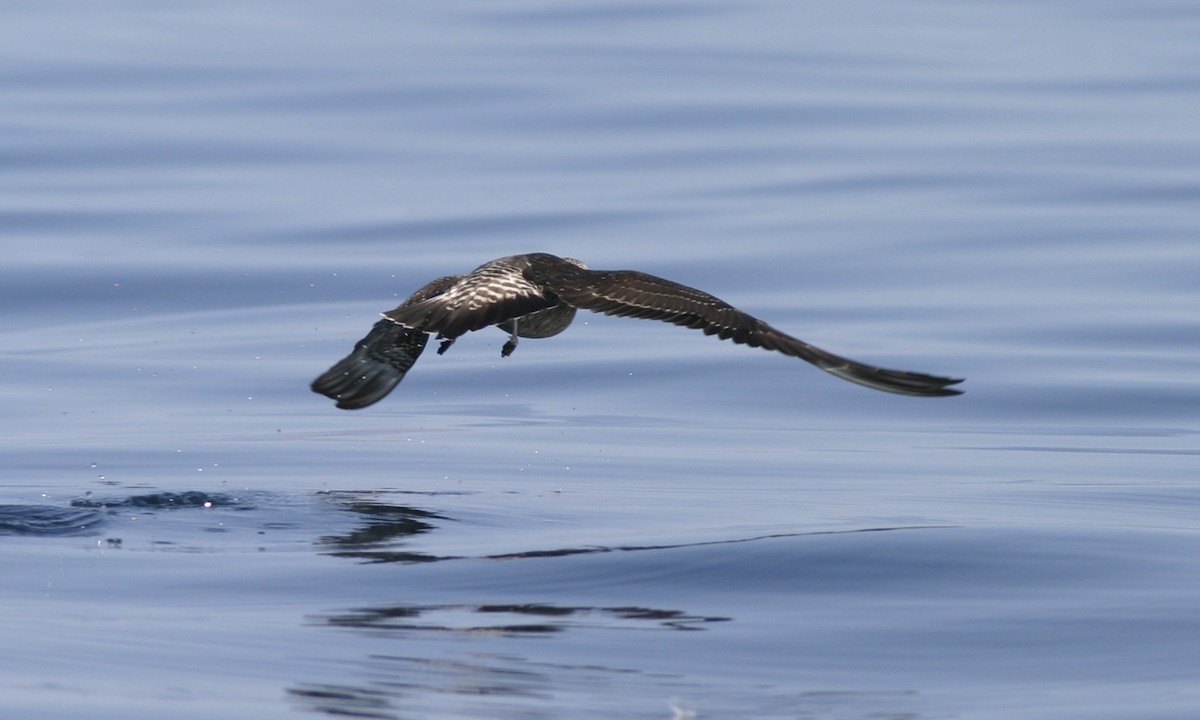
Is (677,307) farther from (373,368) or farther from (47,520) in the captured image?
(47,520)

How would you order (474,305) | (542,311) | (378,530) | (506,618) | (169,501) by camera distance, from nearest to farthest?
(506,618)
(474,305)
(378,530)
(542,311)
(169,501)

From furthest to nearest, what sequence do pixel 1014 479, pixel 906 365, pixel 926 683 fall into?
pixel 906 365
pixel 1014 479
pixel 926 683

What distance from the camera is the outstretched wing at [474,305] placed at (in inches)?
317

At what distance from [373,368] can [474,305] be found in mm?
1218

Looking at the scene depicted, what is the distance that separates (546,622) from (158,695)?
61.8 inches

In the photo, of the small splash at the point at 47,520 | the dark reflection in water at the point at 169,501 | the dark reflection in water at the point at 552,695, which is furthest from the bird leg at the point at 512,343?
the dark reflection in water at the point at 552,695

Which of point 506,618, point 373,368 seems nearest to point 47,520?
point 373,368

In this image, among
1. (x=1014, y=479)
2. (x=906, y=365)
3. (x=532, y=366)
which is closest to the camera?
(x=1014, y=479)

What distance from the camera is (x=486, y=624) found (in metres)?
7.04

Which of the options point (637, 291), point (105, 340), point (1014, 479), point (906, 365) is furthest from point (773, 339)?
point (105, 340)

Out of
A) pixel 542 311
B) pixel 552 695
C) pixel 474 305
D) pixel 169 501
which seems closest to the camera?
pixel 552 695

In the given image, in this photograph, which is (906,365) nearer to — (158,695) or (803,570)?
(803,570)

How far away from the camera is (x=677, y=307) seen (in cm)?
817

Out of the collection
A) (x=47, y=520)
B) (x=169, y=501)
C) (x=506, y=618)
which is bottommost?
(x=506, y=618)
